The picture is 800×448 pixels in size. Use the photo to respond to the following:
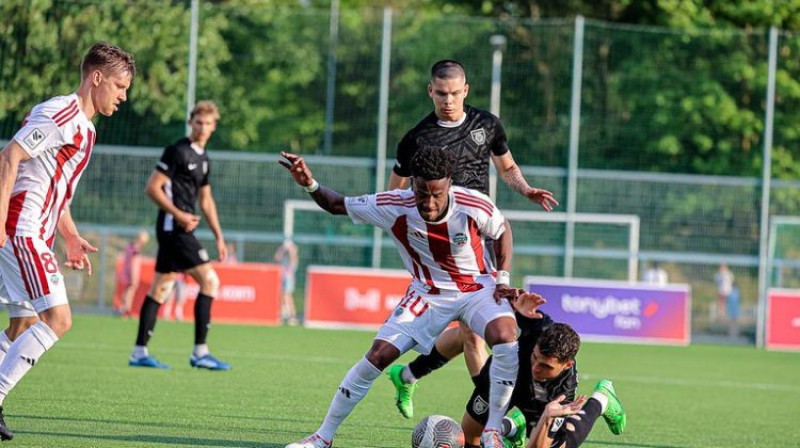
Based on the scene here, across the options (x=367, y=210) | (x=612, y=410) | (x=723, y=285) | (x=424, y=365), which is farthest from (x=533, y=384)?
(x=723, y=285)

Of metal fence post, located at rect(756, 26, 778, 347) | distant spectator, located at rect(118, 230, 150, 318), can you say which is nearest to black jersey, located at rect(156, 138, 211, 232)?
distant spectator, located at rect(118, 230, 150, 318)

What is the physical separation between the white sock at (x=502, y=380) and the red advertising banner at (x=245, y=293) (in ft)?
51.9

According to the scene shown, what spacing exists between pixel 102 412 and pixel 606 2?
31.0 metres

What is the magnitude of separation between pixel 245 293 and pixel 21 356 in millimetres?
15975

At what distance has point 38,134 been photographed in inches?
261

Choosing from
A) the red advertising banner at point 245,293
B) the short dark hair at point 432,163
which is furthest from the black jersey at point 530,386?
the red advertising banner at point 245,293

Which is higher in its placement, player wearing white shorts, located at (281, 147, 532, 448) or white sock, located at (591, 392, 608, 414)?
player wearing white shorts, located at (281, 147, 532, 448)

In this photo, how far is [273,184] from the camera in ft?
82.0

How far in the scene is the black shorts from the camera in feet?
38.9

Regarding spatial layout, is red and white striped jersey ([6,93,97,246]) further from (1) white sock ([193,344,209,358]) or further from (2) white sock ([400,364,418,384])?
(1) white sock ([193,344,209,358])

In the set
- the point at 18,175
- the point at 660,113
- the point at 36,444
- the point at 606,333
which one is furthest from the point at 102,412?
the point at 660,113

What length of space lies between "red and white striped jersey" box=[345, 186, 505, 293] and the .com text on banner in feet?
47.3

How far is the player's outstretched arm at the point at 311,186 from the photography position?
6680 millimetres

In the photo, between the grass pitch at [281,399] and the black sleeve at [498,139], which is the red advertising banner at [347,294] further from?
the black sleeve at [498,139]
